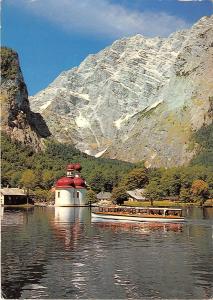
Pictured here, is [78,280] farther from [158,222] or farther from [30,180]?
[30,180]

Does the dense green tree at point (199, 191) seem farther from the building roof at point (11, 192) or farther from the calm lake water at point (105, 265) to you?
the calm lake water at point (105, 265)

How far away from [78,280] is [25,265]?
7303 mm

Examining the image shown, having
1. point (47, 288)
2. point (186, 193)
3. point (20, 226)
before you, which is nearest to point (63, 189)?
point (186, 193)

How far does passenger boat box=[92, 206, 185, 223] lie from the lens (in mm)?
101812

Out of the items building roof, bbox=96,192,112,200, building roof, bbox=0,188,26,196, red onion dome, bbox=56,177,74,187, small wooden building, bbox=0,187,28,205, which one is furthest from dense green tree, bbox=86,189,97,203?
building roof, bbox=0,188,26,196

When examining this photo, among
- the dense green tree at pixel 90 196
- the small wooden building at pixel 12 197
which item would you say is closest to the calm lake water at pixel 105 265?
the small wooden building at pixel 12 197

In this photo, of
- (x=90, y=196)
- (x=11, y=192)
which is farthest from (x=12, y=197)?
(x=90, y=196)

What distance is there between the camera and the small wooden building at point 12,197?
6650 inches

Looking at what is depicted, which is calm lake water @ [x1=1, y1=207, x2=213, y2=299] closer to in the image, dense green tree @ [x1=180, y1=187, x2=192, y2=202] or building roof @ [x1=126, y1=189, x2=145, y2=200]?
dense green tree @ [x1=180, y1=187, x2=192, y2=202]

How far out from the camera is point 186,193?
18425 cm

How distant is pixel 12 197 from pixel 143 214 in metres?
77.0

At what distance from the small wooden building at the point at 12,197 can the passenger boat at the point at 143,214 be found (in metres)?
61.8

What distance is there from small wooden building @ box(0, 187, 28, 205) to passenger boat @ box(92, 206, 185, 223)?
61.8 m

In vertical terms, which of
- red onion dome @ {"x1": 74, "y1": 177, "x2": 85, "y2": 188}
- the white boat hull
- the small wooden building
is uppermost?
red onion dome @ {"x1": 74, "y1": 177, "x2": 85, "y2": 188}
